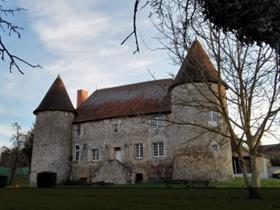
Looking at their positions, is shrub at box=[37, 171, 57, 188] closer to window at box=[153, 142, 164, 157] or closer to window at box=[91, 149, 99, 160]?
window at box=[91, 149, 99, 160]

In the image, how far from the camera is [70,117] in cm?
3509

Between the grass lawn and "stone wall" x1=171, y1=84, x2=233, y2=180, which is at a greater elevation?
"stone wall" x1=171, y1=84, x2=233, y2=180

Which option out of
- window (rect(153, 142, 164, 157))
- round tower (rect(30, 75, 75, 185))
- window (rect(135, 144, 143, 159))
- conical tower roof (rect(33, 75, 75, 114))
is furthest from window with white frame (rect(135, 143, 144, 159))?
conical tower roof (rect(33, 75, 75, 114))

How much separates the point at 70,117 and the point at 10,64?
3212cm

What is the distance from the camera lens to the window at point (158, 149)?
29966 millimetres

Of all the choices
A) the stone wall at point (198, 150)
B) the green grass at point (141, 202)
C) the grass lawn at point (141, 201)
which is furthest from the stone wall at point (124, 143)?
the green grass at point (141, 202)

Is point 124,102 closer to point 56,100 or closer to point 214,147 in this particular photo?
point 56,100

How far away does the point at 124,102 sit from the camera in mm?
34000

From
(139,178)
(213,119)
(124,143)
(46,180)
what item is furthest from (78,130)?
(213,119)

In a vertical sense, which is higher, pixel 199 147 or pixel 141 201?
pixel 199 147

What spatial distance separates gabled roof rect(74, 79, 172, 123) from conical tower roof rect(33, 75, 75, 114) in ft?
5.58

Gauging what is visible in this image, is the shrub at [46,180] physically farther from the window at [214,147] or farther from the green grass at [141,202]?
the window at [214,147]

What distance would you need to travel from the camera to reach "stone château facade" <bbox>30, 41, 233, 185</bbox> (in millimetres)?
26938

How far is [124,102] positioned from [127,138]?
4014 millimetres
